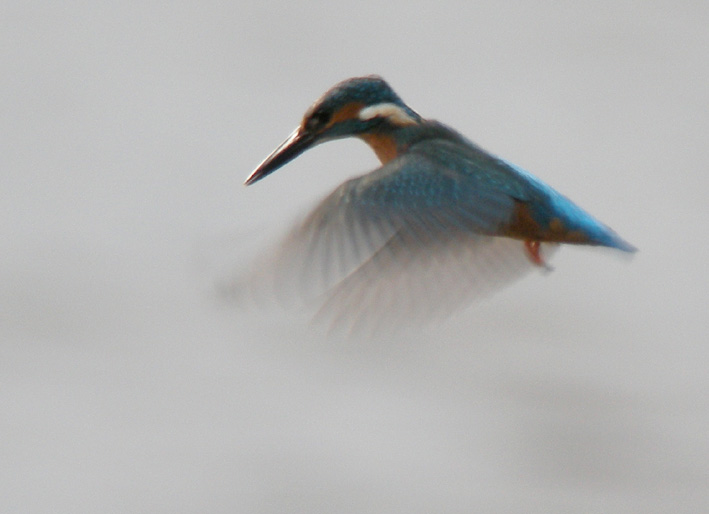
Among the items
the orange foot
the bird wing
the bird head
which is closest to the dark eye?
the bird head

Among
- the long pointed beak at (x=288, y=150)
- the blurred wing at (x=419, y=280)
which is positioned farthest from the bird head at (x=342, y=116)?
the blurred wing at (x=419, y=280)

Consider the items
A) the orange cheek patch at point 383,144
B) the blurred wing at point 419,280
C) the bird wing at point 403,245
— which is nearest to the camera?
the bird wing at point 403,245

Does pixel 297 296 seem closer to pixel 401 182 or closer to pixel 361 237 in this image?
pixel 361 237

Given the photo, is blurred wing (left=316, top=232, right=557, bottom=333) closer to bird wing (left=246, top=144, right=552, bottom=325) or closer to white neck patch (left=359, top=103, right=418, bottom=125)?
bird wing (left=246, top=144, right=552, bottom=325)

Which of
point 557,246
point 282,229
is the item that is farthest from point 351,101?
point 557,246

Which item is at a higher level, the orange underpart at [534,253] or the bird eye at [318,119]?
the bird eye at [318,119]

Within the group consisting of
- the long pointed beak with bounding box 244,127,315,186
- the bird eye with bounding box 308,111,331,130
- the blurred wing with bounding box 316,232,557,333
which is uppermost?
the bird eye with bounding box 308,111,331,130

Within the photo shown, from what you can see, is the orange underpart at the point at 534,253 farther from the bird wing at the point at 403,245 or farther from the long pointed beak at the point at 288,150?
the long pointed beak at the point at 288,150
